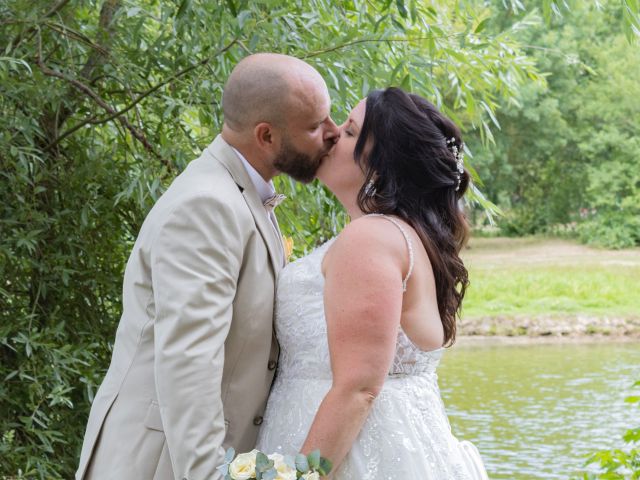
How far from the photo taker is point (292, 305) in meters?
2.15

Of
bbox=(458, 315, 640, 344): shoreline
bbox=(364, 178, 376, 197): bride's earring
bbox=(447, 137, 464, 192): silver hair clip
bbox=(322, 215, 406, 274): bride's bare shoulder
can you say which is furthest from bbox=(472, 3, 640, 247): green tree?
bbox=(322, 215, 406, 274): bride's bare shoulder

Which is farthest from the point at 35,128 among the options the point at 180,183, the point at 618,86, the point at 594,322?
the point at 618,86

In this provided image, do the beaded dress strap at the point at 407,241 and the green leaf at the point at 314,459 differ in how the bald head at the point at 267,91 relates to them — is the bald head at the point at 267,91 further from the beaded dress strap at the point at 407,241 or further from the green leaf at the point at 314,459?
the green leaf at the point at 314,459

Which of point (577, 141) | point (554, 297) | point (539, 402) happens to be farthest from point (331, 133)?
point (577, 141)

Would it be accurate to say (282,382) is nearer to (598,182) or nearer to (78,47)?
(78,47)

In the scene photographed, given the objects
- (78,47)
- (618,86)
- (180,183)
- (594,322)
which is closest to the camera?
(180,183)

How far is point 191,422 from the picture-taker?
195cm

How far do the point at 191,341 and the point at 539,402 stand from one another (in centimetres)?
1005

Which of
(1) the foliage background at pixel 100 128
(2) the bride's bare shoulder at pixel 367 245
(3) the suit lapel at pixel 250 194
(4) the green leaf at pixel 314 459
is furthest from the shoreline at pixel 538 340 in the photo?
(4) the green leaf at pixel 314 459

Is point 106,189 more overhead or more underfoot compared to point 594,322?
more overhead

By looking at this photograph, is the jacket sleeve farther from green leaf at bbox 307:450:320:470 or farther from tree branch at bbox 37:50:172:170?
tree branch at bbox 37:50:172:170

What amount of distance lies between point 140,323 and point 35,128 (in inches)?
61.2

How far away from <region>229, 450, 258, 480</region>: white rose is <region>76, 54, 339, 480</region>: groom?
91 mm

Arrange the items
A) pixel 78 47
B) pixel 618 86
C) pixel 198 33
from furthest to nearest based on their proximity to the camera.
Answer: pixel 618 86 < pixel 78 47 < pixel 198 33
